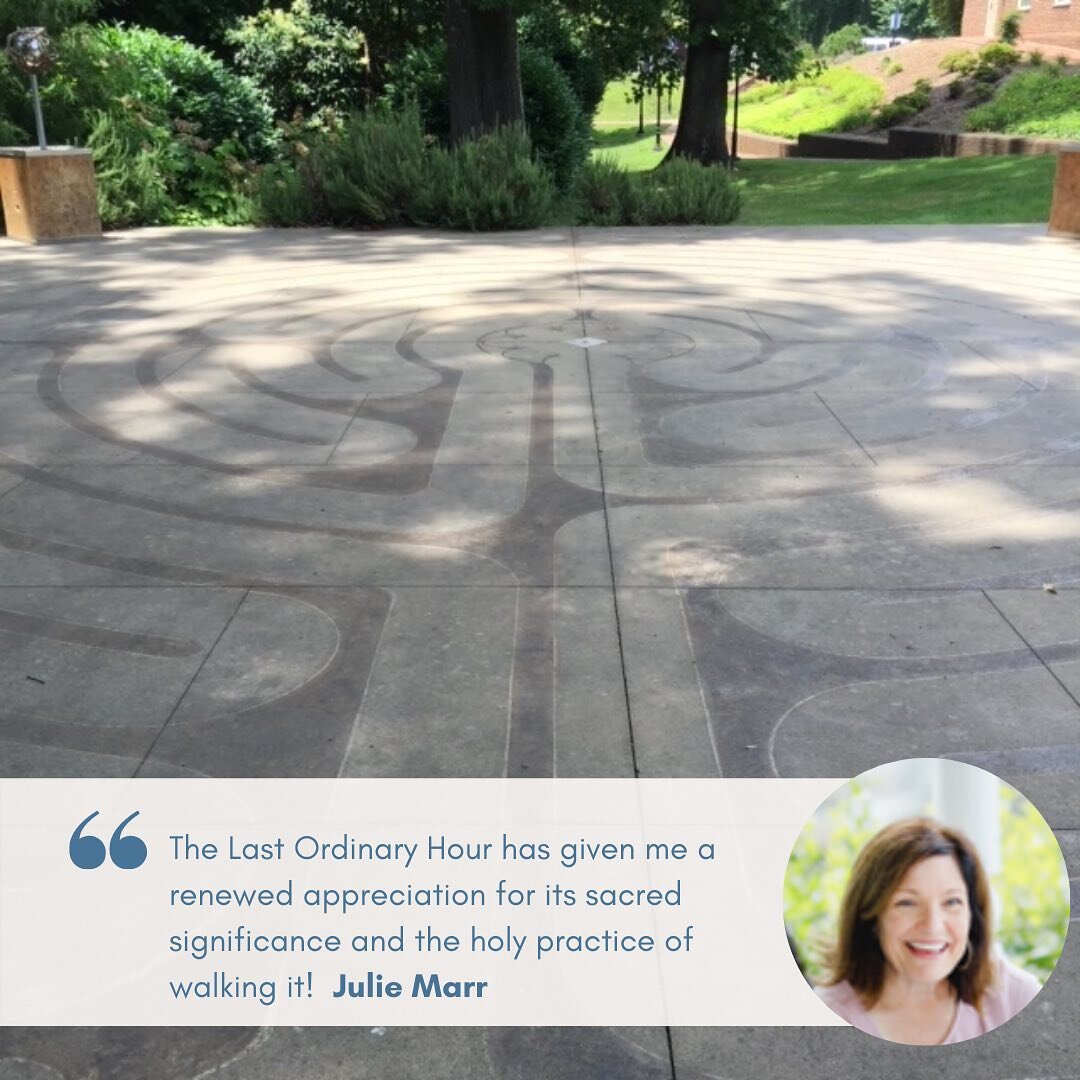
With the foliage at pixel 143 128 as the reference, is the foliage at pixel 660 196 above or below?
below

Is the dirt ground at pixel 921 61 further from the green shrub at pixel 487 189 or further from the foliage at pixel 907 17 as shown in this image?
the foliage at pixel 907 17

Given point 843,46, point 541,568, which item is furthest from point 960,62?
point 843,46

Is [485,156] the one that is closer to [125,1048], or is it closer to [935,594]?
[935,594]

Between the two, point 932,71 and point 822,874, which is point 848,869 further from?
point 932,71

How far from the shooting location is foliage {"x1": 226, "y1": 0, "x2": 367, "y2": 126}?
74.5 feet

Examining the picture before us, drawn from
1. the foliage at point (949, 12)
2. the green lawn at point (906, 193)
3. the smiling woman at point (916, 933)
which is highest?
the foliage at point (949, 12)

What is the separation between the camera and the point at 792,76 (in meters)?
23.8

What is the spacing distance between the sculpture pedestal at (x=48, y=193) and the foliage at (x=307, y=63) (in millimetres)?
10368

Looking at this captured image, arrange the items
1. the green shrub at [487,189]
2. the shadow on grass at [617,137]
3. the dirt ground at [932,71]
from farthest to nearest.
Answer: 1. the shadow on grass at [617,137]
2. the dirt ground at [932,71]
3. the green shrub at [487,189]

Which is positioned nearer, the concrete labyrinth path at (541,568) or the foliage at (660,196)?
the concrete labyrinth path at (541,568)

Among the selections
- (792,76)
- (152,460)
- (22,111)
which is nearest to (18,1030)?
(152,460)

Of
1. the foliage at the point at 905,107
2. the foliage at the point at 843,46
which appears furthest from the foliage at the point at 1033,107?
the foliage at the point at 843,46

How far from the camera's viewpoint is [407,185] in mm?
13766

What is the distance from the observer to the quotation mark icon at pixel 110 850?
2.74 meters
